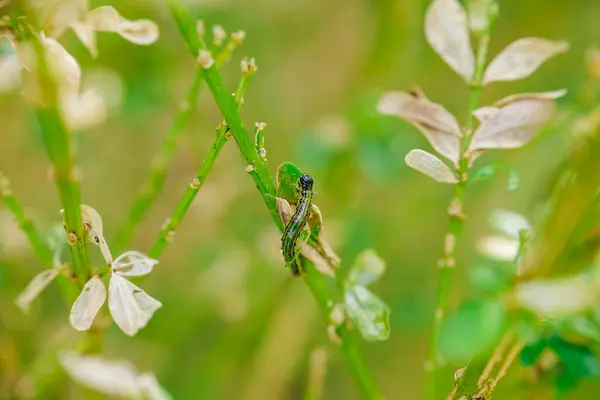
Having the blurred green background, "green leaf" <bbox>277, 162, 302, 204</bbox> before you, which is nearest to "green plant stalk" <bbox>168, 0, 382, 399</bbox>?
"green leaf" <bbox>277, 162, 302, 204</bbox>

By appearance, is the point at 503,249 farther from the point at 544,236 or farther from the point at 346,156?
the point at 346,156

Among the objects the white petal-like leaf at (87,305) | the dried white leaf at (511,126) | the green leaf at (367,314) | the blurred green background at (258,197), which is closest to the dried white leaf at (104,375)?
the white petal-like leaf at (87,305)

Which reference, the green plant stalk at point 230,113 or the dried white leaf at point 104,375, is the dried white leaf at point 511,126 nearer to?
the green plant stalk at point 230,113

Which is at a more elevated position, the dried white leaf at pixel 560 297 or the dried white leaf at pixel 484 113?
the dried white leaf at pixel 484 113

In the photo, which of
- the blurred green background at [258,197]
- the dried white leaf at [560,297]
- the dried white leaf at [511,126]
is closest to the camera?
the dried white leaf at [560,297]

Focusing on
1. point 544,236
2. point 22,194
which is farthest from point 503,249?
point 22,194

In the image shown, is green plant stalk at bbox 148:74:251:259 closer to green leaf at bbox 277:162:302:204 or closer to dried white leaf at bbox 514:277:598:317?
green leaf at bbox 277:162:302:204
